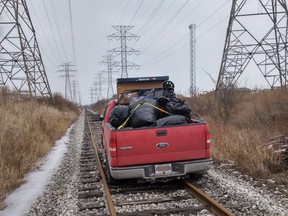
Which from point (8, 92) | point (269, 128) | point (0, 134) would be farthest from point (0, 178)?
point (8, 92)

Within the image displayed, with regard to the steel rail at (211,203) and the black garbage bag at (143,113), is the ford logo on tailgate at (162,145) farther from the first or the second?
the steel rail at (211,203)

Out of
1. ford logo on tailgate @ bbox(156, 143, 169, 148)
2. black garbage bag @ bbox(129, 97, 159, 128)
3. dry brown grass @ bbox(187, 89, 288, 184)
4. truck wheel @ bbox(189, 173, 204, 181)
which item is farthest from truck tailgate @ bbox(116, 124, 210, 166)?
dry brown grass @ bbox(187, 89, 288, 184)

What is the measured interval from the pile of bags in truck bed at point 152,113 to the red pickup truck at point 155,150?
0.42m

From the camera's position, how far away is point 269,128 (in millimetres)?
13445

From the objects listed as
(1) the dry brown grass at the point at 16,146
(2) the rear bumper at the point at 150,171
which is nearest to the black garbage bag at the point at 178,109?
(2) the rear bumper at the point at 150,171

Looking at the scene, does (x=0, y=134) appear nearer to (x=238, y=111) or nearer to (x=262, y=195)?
(x=262, y=195)

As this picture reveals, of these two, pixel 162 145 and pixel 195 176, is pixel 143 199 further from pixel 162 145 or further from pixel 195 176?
pixel 195 176

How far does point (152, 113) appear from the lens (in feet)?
28.7

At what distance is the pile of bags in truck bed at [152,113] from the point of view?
8.48m

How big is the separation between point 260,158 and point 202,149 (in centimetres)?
182

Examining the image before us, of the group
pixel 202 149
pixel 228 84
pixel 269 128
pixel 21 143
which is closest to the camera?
pixel 202 149

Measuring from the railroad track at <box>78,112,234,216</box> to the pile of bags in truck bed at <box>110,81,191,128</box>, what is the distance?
127 cm

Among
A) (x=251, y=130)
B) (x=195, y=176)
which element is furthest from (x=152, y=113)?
(x=251, y=130)

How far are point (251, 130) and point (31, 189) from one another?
811 centimetres
